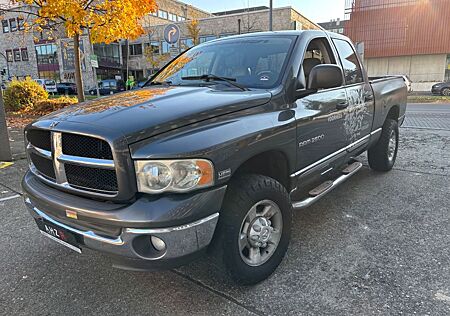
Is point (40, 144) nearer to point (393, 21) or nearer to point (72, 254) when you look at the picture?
point (72, 254)

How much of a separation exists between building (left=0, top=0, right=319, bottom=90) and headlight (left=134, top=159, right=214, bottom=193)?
36.7 m

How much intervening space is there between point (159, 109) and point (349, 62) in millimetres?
2877

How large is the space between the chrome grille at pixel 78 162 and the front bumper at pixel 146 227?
11cm

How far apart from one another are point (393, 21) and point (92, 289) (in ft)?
131

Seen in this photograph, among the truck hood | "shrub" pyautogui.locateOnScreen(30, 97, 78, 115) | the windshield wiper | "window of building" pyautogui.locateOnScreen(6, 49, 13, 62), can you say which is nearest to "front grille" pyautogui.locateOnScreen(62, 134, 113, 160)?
the truck hood

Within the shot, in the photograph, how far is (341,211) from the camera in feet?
13.3

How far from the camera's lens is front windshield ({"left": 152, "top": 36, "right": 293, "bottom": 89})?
10.3 feet

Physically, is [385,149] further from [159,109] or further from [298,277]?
[159,109]

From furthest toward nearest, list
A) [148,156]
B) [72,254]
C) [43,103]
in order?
[43,103] → [72,254] → [148,156]

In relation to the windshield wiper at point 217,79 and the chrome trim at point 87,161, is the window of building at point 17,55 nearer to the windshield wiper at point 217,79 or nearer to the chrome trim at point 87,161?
the windshield wiper at point 217,79

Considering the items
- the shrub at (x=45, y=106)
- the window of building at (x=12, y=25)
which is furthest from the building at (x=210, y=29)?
the shrub at (x=45, y=106)

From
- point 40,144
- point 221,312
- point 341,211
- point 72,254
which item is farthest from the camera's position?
point 341,211

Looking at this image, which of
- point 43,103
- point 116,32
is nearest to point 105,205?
point 116,32

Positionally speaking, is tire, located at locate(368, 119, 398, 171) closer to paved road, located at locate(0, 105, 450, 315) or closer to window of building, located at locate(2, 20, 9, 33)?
paved road, located at locate(0, 105, 450, 315)
